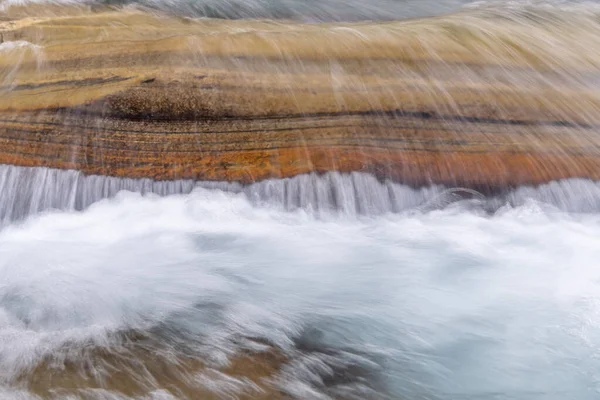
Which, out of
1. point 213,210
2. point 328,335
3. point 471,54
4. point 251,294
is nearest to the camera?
point 328,335

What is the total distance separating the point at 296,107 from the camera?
13.2 feet

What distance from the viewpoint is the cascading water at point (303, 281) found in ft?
9.58

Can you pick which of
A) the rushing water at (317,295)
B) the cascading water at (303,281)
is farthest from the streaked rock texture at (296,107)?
the rushing water at (317,295)

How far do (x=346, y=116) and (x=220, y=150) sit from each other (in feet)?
2.97

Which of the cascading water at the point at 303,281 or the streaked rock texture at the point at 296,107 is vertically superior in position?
the streaked rock texture at the point at 296,107

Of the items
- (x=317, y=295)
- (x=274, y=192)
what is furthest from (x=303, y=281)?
(x=274, y=192)

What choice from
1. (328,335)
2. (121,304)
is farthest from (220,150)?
(328,335)

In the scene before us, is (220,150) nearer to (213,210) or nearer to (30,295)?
(213,210)

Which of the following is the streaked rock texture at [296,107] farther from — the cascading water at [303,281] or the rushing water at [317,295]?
the rushing water at [317,295]

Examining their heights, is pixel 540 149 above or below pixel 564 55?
below

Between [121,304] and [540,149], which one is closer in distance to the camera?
[121,304]

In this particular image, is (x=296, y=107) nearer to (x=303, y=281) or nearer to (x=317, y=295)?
(x=303, y=281)

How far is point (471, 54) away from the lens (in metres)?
4.64

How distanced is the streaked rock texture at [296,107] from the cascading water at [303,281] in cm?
4
